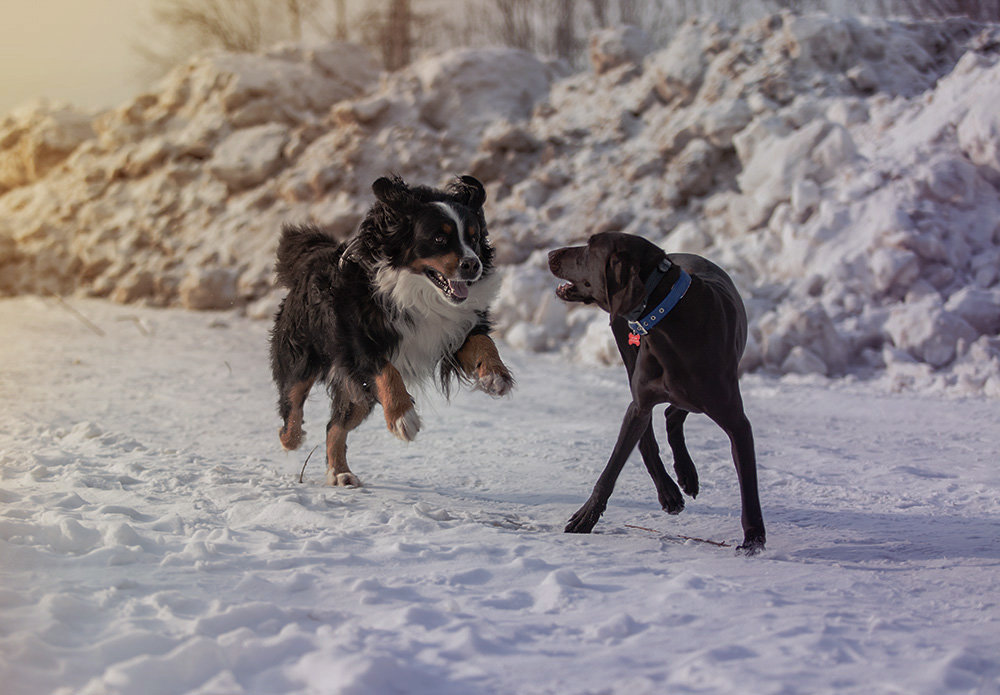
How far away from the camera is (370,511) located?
386cm

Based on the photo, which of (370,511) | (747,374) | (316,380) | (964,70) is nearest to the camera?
(370,511)

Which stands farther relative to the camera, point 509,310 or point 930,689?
point 509,310

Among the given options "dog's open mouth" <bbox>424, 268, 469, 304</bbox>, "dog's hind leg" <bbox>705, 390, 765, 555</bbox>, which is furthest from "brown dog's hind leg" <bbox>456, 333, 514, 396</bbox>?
"dog's hind leg" <bbox>705, 390, 765, 555</bbox>

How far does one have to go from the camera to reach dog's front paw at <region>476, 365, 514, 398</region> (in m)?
4.45

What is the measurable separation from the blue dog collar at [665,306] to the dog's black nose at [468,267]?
1252 millimetres

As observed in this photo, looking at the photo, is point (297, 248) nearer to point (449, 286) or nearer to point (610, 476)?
point (449, 286)

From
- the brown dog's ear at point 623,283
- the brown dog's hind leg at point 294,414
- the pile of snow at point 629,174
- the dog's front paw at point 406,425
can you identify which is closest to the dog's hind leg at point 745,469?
the brown dog's ear at point 623,283

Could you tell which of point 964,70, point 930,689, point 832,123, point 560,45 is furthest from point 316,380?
point 560,45

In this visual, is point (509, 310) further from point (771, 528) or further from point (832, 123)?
point (771, 528)

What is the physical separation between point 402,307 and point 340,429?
0.90m

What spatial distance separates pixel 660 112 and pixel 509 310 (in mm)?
5057

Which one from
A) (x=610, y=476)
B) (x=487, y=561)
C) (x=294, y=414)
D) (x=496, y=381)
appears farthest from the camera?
(x=294, y=414)

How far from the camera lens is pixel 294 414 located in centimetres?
530

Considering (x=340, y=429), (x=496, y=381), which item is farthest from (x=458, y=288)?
(x=340, y=429)
